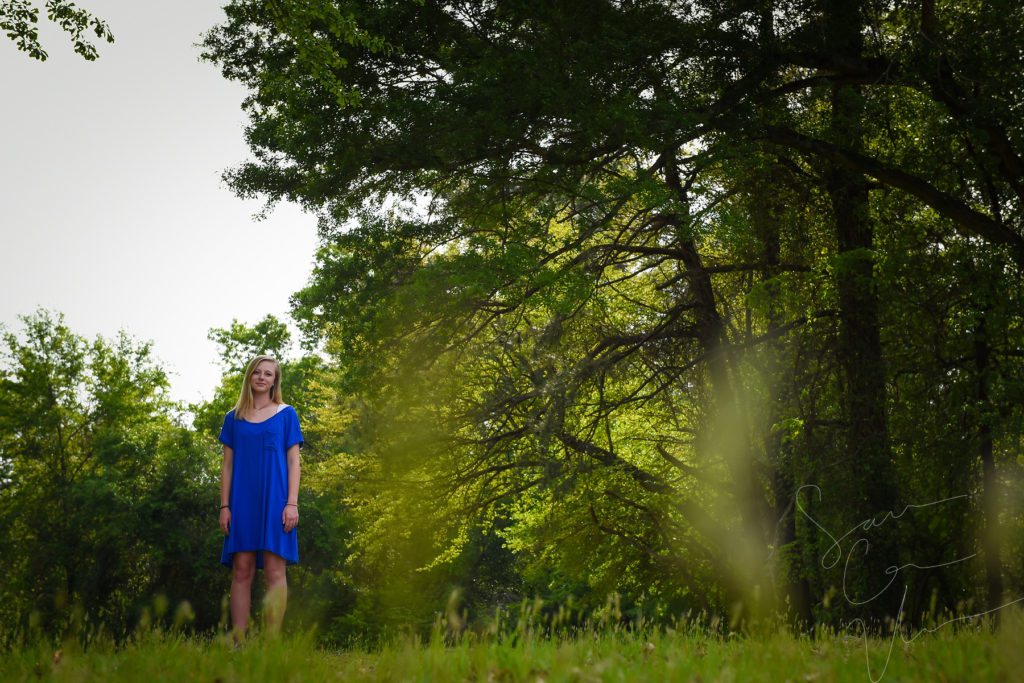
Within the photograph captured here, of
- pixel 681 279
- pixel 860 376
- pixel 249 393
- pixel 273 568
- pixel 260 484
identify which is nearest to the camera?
pixel 273 568

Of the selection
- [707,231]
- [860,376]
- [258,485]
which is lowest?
[258,485]

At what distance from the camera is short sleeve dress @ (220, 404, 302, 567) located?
17.4ft

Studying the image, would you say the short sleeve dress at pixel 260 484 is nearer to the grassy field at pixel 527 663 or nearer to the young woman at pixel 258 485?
the young woman at pixel 258 485

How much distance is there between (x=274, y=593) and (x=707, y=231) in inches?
311

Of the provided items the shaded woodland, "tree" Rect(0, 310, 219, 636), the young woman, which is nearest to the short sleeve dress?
the young woman

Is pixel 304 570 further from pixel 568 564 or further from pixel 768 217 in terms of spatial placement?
pixel 768 217

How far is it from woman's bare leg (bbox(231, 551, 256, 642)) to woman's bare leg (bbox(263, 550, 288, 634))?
0.33 ft

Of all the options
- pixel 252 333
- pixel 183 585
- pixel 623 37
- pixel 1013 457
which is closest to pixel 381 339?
pixel 623 37

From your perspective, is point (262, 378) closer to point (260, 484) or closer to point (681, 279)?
point (260, 484)

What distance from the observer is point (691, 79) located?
10.6 m

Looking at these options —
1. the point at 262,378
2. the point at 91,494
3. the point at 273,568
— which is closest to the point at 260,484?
the point at 273,568

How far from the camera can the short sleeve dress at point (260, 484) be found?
5.30 meters

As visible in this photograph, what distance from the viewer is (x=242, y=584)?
5246mm

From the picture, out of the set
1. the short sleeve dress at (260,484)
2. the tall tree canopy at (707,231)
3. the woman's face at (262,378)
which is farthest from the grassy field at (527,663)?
the tall tree canopy at (707,231)
